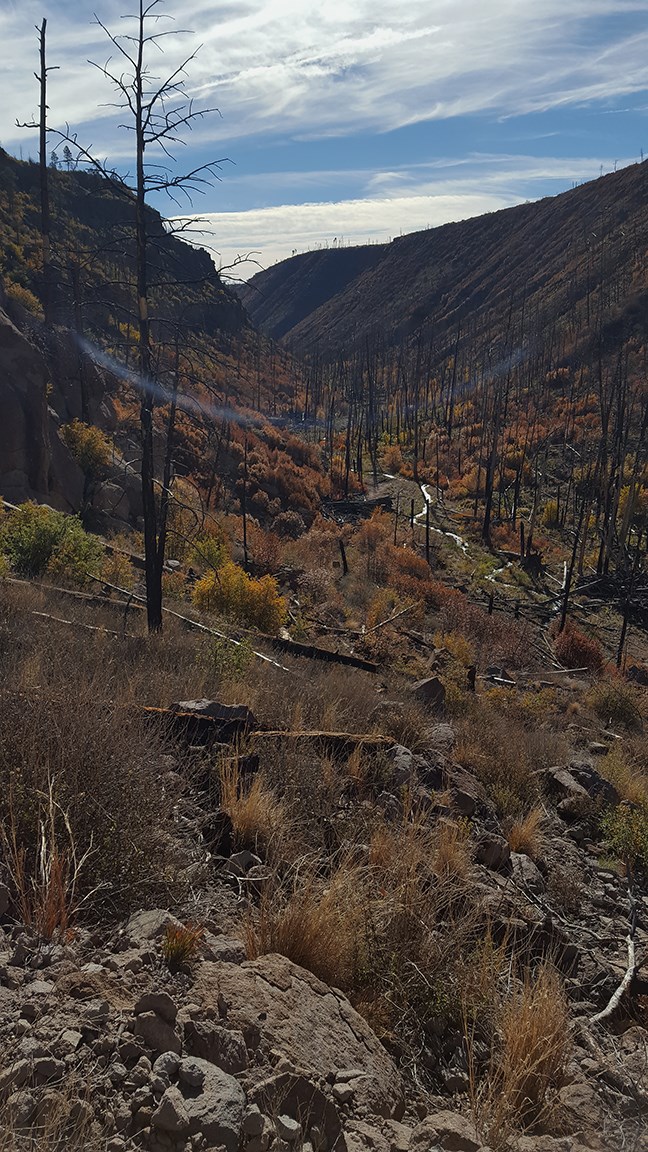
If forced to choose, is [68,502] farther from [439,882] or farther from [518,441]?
[518,441]

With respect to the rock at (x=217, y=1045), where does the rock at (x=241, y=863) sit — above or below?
below

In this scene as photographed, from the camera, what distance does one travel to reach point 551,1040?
11.6ft

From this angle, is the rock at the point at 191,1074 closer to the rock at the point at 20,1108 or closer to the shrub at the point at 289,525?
the rock at the point at 20,1108

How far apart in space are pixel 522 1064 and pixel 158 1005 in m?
1.73

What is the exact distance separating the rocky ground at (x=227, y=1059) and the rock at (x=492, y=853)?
1302 mm

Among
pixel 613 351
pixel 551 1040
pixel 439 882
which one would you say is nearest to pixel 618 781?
pixel 439 882

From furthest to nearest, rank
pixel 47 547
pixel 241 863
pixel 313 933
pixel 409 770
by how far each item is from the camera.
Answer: pixel 47 547
pixel 409 770
pixel 241 863
pixel 313 933

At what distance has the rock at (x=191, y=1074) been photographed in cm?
254

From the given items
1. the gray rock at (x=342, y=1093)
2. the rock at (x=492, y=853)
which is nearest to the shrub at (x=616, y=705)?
the rock at (x=492, y=853)

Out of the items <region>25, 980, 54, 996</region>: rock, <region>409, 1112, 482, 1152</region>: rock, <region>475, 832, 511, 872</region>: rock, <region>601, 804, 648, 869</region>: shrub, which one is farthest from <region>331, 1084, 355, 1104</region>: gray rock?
<region>601, 804, 648, 869</region>: shrub

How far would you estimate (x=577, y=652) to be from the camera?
22500 mm

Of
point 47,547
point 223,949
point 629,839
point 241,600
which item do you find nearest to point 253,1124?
point 223,949

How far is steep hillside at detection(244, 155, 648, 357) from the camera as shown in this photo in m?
88.9

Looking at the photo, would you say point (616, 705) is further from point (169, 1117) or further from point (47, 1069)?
point (47, 1069)
